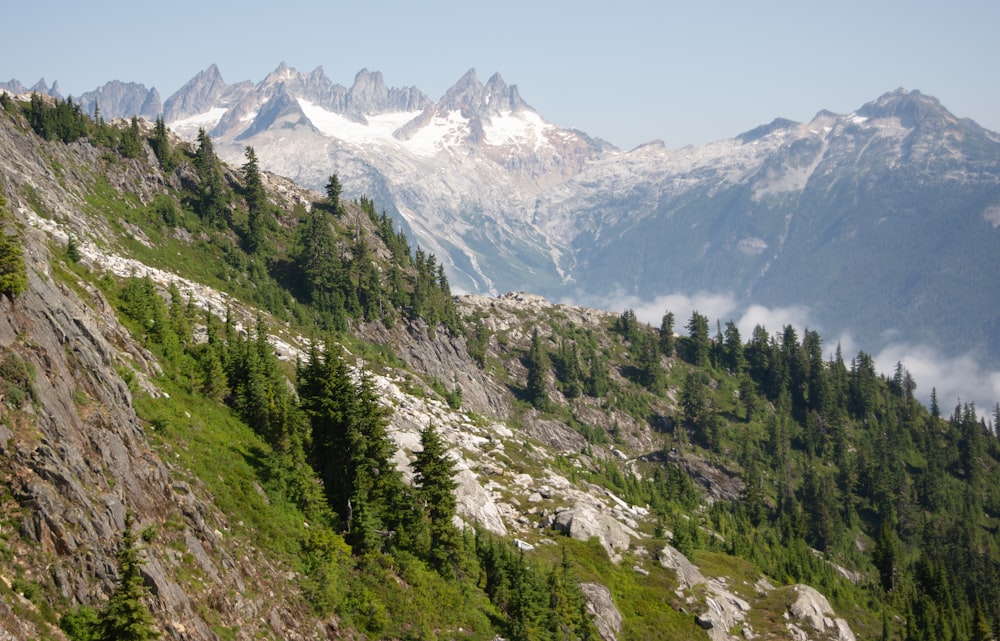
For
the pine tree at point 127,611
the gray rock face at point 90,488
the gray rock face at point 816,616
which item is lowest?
the pine tree at point 127,611

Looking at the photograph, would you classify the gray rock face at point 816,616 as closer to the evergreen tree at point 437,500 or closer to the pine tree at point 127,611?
the evergreen tree at point 437,500

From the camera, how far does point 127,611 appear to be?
111 ft

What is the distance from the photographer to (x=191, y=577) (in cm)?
4184

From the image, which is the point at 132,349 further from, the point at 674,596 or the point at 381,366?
the point at 381,366

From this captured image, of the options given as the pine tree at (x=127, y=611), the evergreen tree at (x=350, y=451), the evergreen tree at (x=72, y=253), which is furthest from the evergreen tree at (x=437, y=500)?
the evergreen tree at (x=72, y=253)

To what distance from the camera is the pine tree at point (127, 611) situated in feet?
109

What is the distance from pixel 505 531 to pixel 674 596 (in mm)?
22738

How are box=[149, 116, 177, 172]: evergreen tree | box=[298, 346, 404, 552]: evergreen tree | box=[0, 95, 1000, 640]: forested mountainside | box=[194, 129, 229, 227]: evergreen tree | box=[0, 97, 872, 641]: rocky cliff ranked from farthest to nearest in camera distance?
box=[149, 116, 177, 172]: evergreen tree → box=[194, 129, 229, 227]: evergreen tree → box=[298, 346, 404, 552]: evergreen tree → box=[0, 95, 1000, 640]: forested mountainside → box=[0, 97, 872, 641]: rocky cliff

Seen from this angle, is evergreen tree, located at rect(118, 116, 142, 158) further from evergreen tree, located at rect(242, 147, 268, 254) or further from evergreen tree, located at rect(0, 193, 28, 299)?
evergreen tree, located at rect(0, 193, 28, 299)

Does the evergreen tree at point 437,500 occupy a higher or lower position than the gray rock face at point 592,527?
lower

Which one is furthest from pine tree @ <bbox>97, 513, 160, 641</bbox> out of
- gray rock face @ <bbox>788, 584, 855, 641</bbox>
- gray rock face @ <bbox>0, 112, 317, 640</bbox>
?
gray rock face @ <bbox>788, 584, 855, 641</bbox>

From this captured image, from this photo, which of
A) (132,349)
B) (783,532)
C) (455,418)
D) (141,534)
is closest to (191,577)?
(141,534)

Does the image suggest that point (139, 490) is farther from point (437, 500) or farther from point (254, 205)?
point (254, 205)

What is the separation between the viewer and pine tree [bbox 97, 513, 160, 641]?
33344mm
